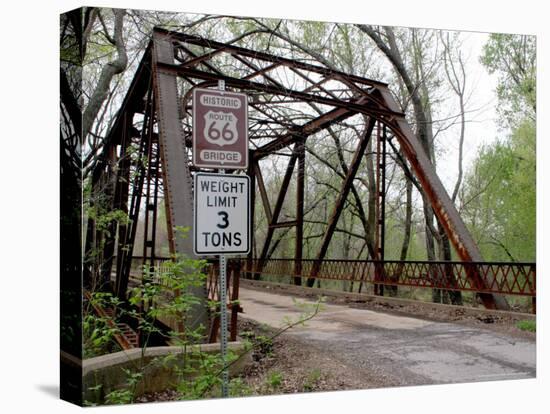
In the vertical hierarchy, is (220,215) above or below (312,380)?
above

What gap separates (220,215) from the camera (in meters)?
5.36

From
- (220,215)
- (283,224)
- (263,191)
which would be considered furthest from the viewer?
(283,224)

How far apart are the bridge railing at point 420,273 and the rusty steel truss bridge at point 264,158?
0.06 feet

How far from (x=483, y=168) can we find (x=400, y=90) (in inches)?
78.3

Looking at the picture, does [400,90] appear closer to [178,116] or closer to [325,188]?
[325,188]

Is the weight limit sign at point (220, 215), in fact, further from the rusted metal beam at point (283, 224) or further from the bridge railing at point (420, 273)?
the rusted metal beam at point (283, 224)

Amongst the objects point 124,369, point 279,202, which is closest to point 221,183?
point 124,369

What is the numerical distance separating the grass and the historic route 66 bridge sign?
5911 mm

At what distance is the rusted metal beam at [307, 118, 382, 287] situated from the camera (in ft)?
37.7

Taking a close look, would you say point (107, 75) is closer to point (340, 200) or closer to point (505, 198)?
point (340, 200)

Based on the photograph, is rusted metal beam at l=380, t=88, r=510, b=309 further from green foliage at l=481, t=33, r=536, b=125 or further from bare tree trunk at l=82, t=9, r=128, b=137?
bare tree trunk at l=82, t=9, r=128, b=137

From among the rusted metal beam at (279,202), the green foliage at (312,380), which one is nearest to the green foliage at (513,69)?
the rusted metal beam at (279,202)

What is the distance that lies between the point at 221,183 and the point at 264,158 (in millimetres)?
5157

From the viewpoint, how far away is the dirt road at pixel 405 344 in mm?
8492
